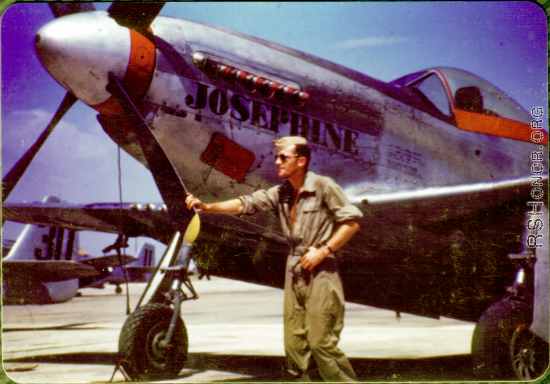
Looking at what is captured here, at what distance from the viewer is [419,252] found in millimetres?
3330

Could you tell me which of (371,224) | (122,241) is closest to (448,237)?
(371,224)

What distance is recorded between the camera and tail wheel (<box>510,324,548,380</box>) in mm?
2369

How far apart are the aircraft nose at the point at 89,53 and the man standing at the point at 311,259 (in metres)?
0.91

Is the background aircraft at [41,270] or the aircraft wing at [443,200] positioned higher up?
the aircraft wing at [443,200]

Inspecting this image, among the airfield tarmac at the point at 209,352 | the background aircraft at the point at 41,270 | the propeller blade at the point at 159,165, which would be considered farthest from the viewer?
the background aircraft at the point at 41,270

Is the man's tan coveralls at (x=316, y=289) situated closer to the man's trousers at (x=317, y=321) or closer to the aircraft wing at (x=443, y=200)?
the man's trousers at (x=317, y=321)

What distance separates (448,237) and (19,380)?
121 inches

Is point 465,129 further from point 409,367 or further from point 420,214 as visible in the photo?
point 409,367

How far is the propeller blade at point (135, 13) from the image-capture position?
7.73 feet

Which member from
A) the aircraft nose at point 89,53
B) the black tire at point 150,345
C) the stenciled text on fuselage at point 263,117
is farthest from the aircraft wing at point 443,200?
the aircraft nose at point 89,53

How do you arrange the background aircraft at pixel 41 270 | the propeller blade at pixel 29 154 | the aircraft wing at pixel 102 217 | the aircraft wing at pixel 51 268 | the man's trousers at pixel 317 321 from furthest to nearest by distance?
the background aircraft at pixel 41 270 < the aircraft wing at pixel 51 268 < the aircraft wing at pixel 102 217 < the propeller blade at pixel 29 154 < the man's trousers at pixel 317 321

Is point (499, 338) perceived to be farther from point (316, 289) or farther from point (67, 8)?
point (67, 8)

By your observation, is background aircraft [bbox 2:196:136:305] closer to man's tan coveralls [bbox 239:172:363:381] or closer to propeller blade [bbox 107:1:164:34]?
propeller blade [bbox 107:1:164:34]

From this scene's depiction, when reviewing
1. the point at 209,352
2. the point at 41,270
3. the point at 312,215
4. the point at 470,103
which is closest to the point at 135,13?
the point at 312,215
